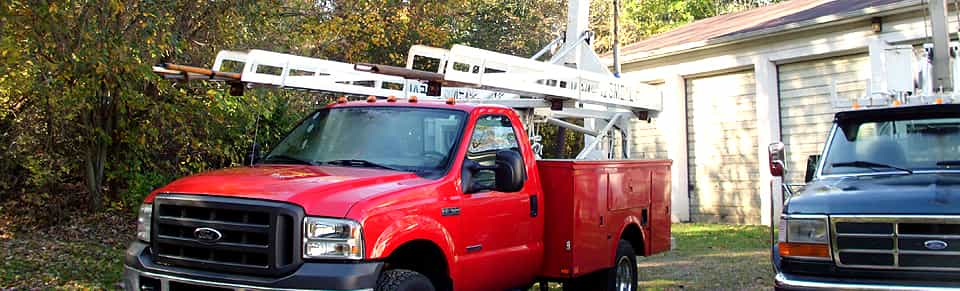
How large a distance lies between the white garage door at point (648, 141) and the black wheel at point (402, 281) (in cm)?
1461

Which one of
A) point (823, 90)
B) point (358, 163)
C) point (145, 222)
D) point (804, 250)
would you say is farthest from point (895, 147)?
point (823, 90)

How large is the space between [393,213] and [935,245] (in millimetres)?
3355

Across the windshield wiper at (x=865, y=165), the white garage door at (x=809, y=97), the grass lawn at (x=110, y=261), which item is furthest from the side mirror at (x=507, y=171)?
the white garage door at (x=809, y=97)

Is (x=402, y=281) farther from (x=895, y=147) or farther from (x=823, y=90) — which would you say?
(x=823, y=90)

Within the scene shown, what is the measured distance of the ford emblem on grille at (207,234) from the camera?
18.9 feet

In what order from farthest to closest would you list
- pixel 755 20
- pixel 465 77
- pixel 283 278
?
1. pixel 755 20
2. pixel 465 77
3. pixel 283 278

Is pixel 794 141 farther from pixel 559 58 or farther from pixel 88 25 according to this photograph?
pixel 88 25

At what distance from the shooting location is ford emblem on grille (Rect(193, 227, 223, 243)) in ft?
18.9

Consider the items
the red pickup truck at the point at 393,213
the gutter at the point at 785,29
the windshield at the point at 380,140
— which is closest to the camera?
the red pickup truck at the point at 393,213

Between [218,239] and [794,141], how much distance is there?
45.7 feet

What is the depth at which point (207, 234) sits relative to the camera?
19.1 ft

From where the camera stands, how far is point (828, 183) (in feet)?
22.6

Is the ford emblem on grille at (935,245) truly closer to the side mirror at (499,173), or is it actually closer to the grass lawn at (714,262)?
the side mirror at (499,173)

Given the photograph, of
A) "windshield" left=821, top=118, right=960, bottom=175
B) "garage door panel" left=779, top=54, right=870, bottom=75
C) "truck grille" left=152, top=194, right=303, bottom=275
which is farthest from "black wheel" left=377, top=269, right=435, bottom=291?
"garage door panel" left=779, top=54, right=870, bottom=75
